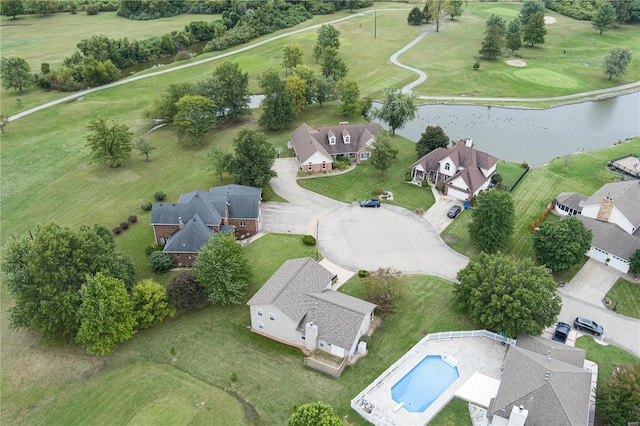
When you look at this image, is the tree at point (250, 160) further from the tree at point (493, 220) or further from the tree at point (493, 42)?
the tree at point (493, 42)

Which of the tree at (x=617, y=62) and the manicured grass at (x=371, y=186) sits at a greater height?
the tree at (x=617, y=62)

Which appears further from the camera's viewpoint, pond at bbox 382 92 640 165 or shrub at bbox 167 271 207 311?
pond at bbox 382 92 640 165

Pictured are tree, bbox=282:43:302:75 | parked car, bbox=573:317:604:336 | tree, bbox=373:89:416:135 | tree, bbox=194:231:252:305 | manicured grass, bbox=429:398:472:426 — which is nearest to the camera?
manicured grass, bbox=429:398:472:426

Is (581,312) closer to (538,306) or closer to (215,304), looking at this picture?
(538,306)

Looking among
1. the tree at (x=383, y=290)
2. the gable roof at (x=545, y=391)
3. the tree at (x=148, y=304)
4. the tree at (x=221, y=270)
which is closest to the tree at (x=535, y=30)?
the tree at (x=383, y=290)

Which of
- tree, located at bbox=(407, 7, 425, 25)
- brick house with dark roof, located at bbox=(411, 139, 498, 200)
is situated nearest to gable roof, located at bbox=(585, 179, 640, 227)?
brick house with dark roof, located at bbox=(411, 139, 498, 200)

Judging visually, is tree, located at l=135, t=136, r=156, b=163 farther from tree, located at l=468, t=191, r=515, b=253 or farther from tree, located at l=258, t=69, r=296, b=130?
tree, located at l=468, t=191, r=515, b=253
